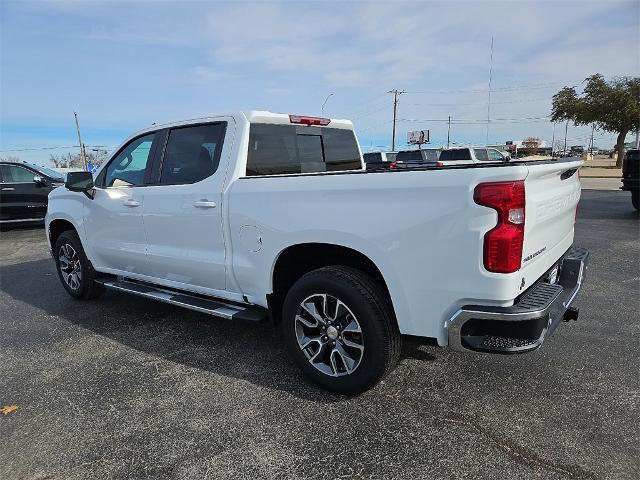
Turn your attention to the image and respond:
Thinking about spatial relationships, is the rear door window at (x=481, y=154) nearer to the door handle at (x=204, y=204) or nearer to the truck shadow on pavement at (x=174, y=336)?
the truck shadow on pavement at (x=174, y=336)

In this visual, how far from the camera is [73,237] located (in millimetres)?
5320

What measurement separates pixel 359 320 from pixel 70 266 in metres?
4.11

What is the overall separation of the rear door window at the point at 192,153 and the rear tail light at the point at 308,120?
663mm

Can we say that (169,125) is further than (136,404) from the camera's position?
Yes

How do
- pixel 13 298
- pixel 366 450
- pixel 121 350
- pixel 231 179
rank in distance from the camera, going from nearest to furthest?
1. pixel 366 450
2. pixel 231 179
3. pixel 121 350
4. pixel 13 298

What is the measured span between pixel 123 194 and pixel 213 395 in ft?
7.47

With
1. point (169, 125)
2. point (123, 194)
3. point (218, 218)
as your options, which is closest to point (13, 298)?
point (123, 194)

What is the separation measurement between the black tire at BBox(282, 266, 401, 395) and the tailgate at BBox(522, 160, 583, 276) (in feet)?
2.84

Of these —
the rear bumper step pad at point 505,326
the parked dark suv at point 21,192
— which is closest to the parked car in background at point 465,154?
the parked dark suv at point 21,192

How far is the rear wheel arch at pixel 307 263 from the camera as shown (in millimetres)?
3084

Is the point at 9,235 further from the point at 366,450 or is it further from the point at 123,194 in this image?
the point at 366,450

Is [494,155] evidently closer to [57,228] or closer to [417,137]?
[57,228]

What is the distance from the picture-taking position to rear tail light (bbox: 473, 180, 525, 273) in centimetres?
240

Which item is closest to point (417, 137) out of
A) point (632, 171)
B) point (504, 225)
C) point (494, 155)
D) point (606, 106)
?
point (606, 106)
